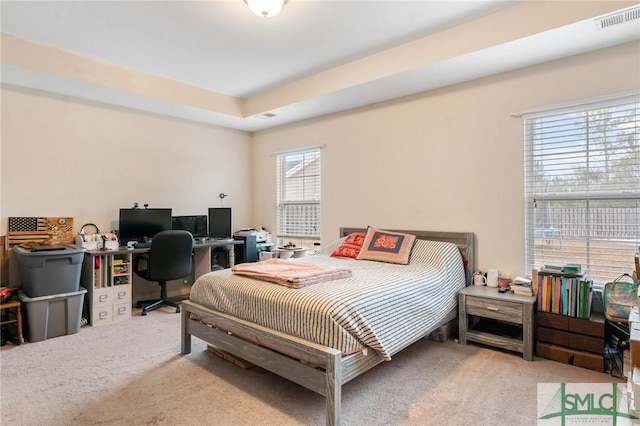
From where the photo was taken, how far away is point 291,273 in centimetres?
250

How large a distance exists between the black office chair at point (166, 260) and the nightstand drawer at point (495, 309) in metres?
3.05

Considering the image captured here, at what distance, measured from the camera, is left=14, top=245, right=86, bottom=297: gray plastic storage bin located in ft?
10.5

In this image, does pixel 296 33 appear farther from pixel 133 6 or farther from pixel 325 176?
pixel 325 176

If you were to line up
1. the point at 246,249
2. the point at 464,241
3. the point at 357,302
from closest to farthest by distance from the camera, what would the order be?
the point at 357,302, the point at 464,241, the point at 246,249

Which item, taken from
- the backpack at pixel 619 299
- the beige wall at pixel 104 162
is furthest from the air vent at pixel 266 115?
the backpack at pixel 619 299

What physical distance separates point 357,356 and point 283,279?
0.69 m

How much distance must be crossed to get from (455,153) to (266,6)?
2.25 meters

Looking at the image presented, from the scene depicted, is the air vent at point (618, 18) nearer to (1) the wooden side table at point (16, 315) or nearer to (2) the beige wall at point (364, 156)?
(2) the beige wall at point (364, 156)

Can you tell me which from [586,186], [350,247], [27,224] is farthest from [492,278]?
[27,224]

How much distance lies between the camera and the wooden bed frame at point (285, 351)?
184 cm

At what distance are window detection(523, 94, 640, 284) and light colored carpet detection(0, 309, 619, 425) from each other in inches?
37.0

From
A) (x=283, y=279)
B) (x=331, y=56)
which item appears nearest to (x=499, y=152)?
(x=331, y=56)

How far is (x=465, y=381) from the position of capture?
95.4 inches

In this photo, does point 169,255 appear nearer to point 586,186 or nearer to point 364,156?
point 364,156
